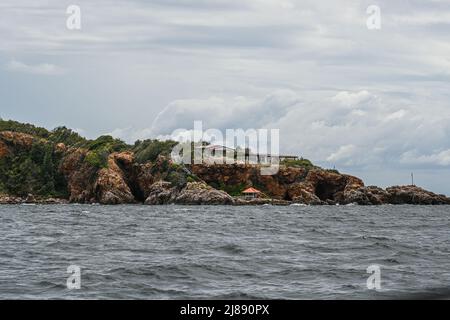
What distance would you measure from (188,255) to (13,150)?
151 m

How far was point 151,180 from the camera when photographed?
511 feet

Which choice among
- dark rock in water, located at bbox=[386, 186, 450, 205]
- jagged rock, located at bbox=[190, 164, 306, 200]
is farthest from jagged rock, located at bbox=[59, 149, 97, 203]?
dark rock in water, located at bbox=[386, 186, 450, 205]

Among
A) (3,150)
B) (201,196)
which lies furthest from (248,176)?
(3,150)

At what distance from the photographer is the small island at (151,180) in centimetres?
14888

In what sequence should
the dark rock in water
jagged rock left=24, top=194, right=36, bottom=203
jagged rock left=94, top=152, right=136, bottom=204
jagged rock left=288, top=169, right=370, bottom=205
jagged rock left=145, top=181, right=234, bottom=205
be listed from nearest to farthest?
jagged rock left=145, top=181, right=234, bottom=205 < jagged rock left=94, top=152, right=136, bottom=204 < jagged rock left=288, top=169, right=370, bottom=205 < jagged rock left=24, top=194, right=36, bottom=203 < the dark rock in water

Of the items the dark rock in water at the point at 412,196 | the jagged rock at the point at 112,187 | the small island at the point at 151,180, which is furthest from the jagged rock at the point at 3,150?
the dark rock in water at the point at 412,196

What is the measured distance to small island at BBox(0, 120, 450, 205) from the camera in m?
149

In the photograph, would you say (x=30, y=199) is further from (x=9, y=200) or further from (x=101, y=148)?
(x=101, y=148)

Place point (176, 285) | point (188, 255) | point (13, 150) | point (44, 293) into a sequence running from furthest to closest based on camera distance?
point (13, 150), point (188, 255), point (176, 285), point (44, 293)

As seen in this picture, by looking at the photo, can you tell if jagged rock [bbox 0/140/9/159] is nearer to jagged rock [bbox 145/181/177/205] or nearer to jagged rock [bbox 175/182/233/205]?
jagged rock [bbox 145/181/177/205]
